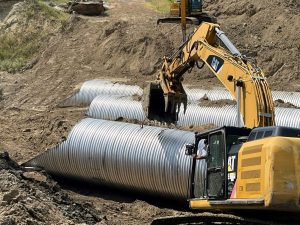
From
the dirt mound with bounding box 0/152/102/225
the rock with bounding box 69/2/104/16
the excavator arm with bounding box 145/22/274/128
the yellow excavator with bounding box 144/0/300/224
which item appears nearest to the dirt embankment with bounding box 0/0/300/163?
the rock with bounding box 69/2/104/16

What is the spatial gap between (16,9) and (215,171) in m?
26.9

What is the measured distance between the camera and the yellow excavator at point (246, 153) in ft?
28.1

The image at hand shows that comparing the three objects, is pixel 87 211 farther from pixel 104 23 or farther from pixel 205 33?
pixel 104 23

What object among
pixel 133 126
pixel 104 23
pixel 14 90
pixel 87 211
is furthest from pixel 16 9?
pixel 87 211

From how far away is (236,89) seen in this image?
11625 mm

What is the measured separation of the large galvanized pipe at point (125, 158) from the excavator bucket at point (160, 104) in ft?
1.28

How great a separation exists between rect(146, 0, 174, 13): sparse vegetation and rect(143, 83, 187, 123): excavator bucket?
2282 cm

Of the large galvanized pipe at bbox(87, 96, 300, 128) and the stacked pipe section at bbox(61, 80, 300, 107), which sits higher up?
the stacked pipe section at bbox(61, 80, 300, 107)

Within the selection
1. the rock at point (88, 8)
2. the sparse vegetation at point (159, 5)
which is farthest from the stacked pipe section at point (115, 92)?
the sparse vegetation at point (159, 5)

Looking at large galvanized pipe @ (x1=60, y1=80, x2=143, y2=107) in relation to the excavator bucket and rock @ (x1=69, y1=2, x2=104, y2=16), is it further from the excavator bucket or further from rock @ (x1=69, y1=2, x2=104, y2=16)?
rock @ (x1=69, y1=2, x2=104, y2=16)

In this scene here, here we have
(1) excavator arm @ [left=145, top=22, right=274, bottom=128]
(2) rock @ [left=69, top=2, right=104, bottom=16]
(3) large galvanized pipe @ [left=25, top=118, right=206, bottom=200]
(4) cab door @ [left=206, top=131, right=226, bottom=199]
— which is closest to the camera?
(4) cab door @ [left=206, top=131, right=226, bottom=199]

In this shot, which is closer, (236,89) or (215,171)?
(215,171)

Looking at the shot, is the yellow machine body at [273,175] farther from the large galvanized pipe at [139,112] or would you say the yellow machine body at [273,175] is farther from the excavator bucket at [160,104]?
the large galvanized pipe at [139,112]

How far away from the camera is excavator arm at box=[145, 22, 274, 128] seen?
36.1 ft
